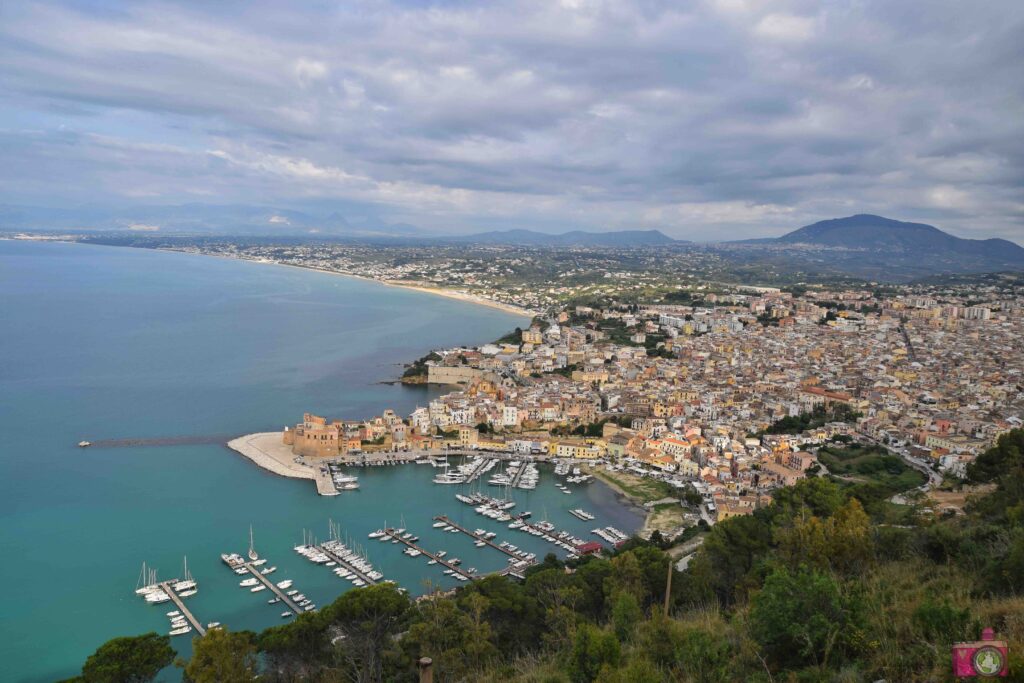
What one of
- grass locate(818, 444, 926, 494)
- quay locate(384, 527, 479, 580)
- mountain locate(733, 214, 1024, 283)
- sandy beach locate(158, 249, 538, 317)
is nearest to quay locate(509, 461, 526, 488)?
quay locate(384, 527, 479, 580)

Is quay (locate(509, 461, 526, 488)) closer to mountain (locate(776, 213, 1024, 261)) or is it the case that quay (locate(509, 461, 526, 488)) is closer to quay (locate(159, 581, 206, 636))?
quay (locate(159, 581, 206, 636))

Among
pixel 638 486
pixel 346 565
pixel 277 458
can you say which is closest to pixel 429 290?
pixel 277 458

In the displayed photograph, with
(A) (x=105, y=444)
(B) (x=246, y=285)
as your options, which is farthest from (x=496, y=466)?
(B) (x=246, y=285)

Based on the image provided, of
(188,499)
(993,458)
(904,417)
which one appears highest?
(993,458)

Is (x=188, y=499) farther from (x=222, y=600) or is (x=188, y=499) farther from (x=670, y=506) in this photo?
(x=670, y=506)

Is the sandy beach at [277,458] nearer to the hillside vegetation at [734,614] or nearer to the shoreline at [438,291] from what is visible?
the hillside vegetation at [734,614]

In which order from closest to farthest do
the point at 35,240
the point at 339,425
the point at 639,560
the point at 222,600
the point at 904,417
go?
the point at 639,560
the point at 222,600
the point at 339,425
the point at 904,417
the point at 35,240

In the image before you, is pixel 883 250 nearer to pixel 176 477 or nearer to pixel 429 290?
pixel 429 290
